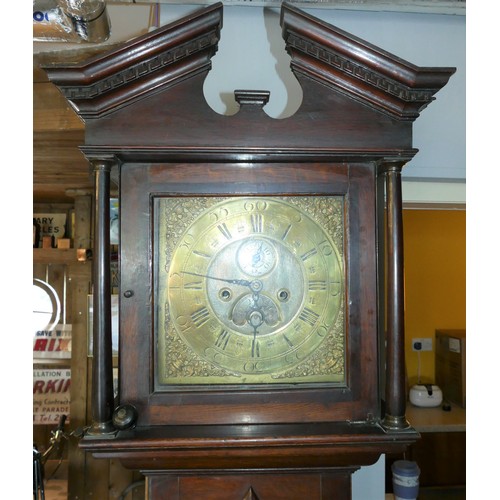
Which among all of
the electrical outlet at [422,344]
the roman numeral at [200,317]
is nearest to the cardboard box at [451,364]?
the electrical outlet at [422,344]

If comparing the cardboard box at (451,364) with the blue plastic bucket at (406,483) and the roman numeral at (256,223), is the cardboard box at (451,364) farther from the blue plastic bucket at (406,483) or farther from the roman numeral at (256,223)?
the roman numeral at (256,223)

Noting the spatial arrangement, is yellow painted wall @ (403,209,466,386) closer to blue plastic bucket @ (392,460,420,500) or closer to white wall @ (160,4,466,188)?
blue plastic bucket @ (392,460,420,500)

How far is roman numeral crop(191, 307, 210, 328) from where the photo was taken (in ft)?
3.25

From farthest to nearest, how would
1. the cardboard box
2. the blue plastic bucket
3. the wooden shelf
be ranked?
the cardboard box
the wooden shelf
the blue plastic bucket

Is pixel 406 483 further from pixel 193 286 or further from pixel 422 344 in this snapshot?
pixel 422 344

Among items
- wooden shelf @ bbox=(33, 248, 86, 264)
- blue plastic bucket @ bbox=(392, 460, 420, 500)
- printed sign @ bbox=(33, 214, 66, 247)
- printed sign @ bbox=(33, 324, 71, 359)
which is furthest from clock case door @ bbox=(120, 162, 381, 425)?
printed sign @ bbox=(33, 214, 66, 247)

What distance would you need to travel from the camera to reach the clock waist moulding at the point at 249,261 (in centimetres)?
93

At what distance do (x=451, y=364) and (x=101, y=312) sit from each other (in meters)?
3.00

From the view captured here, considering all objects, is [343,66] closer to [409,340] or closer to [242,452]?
[242,452]

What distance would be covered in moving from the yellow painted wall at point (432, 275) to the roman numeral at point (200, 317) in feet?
9.34

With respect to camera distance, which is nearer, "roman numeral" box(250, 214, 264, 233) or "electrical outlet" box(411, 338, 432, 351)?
"roman numeral" box(250, 214, 264, 233)

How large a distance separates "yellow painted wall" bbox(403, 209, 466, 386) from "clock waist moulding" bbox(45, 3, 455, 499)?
268 centimetres
